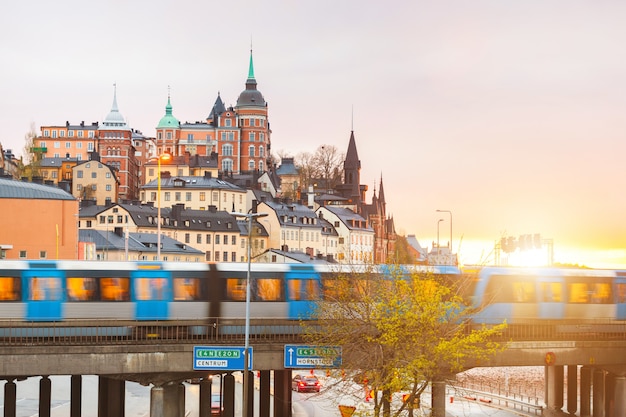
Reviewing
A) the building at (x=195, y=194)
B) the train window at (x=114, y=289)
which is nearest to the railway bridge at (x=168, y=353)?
the train window at (x=114, y=289)

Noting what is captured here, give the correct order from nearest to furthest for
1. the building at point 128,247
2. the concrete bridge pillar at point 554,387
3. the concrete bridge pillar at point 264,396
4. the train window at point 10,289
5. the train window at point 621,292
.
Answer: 1. the train window at point 10,289
2. the train window at point 621,292
3. the concrete bridge pillar at point 264,396
4. the concrete bridge pillar at point 554,387
5. the building at point 128,247

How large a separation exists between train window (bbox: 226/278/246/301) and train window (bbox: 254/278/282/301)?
2.54 ft

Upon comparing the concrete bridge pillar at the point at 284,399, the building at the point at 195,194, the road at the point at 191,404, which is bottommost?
the road at the point at 191,404

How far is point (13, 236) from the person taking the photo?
112 meters

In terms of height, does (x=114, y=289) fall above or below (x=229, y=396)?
above

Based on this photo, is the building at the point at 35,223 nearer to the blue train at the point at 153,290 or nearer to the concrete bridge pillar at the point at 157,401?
the blue train at the point at 153,290

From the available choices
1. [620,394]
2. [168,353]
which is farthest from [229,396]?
[620,394]

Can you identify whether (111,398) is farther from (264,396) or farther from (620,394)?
(620,394)

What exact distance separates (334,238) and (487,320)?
13900cm

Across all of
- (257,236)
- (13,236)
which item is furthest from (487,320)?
(257,236)

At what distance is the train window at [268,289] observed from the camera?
173ft

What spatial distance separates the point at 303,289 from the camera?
5300 centimetres

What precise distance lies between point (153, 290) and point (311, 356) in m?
8.41

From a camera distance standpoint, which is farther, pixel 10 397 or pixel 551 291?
pixel 10 397
